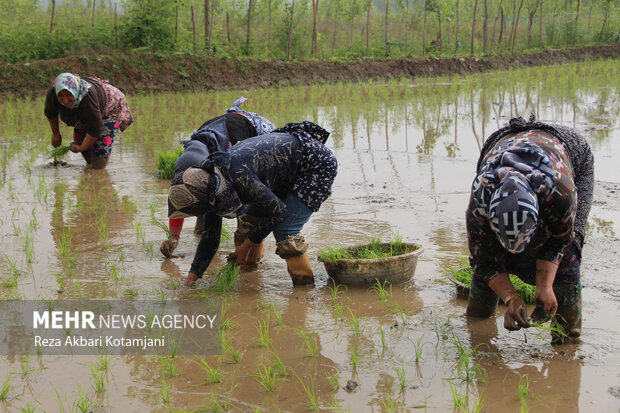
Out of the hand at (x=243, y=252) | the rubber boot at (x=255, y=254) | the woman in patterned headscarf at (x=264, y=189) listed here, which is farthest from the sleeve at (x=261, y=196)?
the rubber boot at (x=255, y=254)

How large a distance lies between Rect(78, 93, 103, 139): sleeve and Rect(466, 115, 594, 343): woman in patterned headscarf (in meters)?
4.57

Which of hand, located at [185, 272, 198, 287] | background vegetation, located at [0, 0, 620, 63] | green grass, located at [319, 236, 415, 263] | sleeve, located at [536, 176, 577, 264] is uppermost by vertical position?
background vegetation, located at [0, 0, 620, 63]

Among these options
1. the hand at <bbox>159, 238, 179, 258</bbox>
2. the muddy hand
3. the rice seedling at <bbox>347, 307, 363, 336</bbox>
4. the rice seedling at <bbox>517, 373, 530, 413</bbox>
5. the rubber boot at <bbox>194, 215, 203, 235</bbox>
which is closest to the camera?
the rice seedling at <bbox>517, 373, 530, 413</bbox>

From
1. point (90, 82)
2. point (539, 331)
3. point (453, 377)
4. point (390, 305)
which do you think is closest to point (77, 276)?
point (390, 305)

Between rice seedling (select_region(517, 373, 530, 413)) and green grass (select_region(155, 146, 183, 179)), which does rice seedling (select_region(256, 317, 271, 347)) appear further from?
green grass (select_region(155, 146, 183, 179))

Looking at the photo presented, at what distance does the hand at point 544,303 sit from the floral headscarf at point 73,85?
484 cm

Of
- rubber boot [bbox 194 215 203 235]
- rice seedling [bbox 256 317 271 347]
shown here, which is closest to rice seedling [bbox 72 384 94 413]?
rice seedling [bbox 256 317 271 347]

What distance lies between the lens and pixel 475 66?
22188 mm

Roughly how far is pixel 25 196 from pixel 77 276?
7.94ft

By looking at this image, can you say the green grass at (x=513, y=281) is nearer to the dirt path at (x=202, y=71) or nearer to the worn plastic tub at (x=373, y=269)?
the worn plastic tub at (x=373, y=269)

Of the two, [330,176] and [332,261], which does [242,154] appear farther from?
[332,261]

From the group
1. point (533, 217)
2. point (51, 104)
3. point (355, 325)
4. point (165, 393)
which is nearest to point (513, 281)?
point (355, 325)

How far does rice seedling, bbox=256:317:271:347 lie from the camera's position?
9.45ft

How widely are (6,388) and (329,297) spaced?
1.69m
